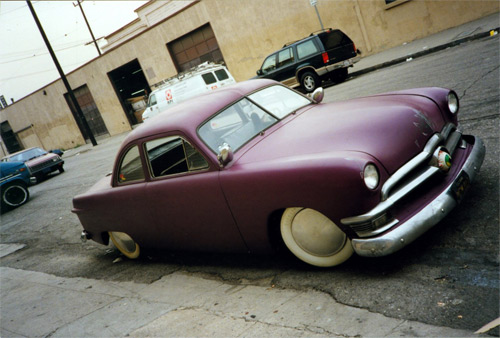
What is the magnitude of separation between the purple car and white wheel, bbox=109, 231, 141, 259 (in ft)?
0.82

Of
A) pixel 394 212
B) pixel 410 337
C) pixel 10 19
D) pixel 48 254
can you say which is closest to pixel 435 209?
pixel 394 212

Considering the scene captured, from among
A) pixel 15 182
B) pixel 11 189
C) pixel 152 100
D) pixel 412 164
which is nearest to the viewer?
pixel 412 164

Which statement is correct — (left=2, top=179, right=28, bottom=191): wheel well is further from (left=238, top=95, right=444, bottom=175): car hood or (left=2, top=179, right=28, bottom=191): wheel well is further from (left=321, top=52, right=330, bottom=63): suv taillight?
(left=238, top=95, right=444, bottom=175): car hood

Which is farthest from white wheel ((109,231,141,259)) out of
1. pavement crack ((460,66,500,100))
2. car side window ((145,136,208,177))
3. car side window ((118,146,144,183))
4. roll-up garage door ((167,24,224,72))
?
roll-up garage door ((167,24,224,72))

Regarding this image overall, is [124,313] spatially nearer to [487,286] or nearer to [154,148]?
[154,148]

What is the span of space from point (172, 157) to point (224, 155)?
73cm

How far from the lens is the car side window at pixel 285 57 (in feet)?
45.0

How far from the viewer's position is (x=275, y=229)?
3.19 meters

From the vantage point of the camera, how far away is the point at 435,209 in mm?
2617

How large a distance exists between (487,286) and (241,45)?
19819 mm

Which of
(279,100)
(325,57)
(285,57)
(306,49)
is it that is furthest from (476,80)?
(285,57)

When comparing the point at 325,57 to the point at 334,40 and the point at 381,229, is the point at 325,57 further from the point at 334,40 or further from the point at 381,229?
the point at 381,229

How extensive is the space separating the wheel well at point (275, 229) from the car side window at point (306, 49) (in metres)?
11.0

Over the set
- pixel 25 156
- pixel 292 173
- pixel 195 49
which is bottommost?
pixel 292 173
